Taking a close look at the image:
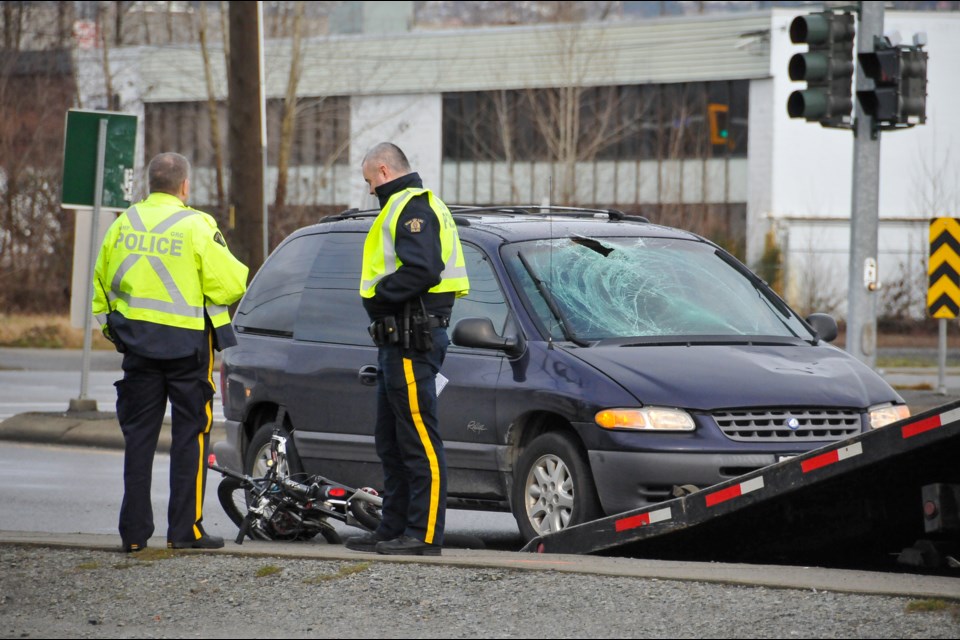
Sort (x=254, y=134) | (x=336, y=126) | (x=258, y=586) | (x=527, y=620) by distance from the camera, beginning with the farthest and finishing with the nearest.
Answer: (x=336, y=126)
(x=254, y=134)
(x=258, y=586)
(x=527, y=620)

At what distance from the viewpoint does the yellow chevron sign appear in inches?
717

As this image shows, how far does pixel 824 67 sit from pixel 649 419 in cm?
→ 720

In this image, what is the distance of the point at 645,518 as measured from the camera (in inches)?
283

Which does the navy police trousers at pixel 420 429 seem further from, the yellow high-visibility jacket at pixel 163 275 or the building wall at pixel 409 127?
the building wall at pixel 409 127

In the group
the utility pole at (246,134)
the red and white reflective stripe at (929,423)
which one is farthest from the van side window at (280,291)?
the utility pole at (246,134)

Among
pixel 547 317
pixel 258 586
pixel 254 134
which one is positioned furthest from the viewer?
pixel 254 134

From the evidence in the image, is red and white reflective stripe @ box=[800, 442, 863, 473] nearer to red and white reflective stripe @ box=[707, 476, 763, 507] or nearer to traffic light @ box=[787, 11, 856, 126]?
red and white reflective stripe @ box=[707, 476, 763, 507]

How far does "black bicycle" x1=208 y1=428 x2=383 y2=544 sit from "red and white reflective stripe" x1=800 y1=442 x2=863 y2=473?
232cm

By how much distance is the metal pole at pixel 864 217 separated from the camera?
47.5 ft

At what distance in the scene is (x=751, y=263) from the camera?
1635 inches

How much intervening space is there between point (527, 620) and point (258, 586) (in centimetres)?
135

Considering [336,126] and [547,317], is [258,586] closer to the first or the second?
[547,317]

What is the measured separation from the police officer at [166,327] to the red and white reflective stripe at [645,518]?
1.95 metres

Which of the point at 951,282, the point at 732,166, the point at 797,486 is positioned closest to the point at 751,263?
Result: the point at 732,166
